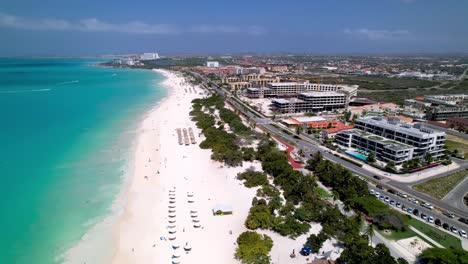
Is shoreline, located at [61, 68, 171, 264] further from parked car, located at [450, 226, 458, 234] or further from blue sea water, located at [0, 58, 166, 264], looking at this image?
parked car, located at [450, 226, 458, 234]

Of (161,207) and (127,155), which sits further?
(127,155)

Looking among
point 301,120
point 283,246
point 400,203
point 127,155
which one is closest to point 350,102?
point 301,120

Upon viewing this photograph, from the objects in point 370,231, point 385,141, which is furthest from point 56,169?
point 385,141

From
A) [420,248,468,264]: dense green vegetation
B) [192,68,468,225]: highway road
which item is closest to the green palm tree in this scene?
[420,248,468,264]: dense green vegetation

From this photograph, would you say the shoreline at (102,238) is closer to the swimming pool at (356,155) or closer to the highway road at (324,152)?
the highway road at (324,152)

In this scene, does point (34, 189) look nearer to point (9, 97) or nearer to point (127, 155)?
point (127, 155)

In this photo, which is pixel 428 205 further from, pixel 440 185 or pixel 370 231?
pixel 370 231
